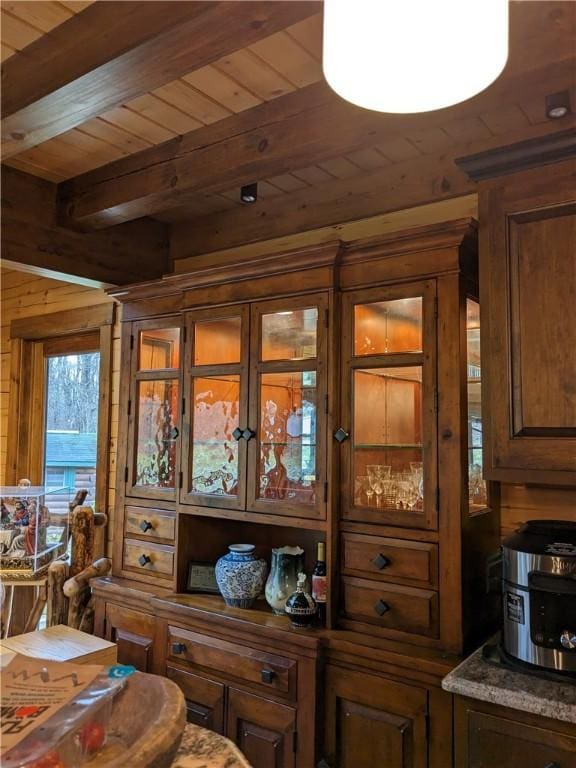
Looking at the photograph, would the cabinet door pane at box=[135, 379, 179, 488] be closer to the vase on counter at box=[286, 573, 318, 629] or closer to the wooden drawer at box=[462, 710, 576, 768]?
the vase on counter at box=[286, 573, 318, 629]

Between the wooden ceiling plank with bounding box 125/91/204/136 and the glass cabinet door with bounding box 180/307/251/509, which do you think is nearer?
the wooden ceiling plank with bounding box 125/91/204/136

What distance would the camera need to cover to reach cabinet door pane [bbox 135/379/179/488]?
105 inches

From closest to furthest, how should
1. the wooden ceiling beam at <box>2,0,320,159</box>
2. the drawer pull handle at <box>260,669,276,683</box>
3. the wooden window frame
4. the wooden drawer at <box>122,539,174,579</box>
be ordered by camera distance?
the wooden ceiling beam at <box>2,0,320,159</box> → the drawer pull handle at <box>260,669,276,683</box> → the wooden drawer at <box>122,539,174,579</box> → the wooden window frame

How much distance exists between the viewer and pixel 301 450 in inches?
87.6

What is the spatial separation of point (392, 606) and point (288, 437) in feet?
2.34

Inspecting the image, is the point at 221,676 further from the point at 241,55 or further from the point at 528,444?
the point at 241,55

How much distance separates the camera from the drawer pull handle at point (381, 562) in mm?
1940

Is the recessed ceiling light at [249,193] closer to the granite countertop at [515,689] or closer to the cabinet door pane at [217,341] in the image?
the cabinet door pane at [217,341]

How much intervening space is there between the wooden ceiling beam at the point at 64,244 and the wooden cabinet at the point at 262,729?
6.50 ft

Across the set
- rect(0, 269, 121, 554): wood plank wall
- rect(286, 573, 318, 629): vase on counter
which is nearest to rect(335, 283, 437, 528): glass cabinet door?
rect(286, 573, 318, 629): vase on counter

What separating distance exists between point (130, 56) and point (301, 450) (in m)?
1.39

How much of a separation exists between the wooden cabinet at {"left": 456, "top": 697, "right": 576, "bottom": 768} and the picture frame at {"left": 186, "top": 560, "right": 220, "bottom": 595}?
1.17 meters

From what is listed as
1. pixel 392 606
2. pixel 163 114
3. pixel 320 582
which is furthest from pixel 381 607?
pixel 163 114

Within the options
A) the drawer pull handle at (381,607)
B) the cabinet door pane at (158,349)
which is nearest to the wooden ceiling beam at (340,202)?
the cabinet door pane at (158,349)
